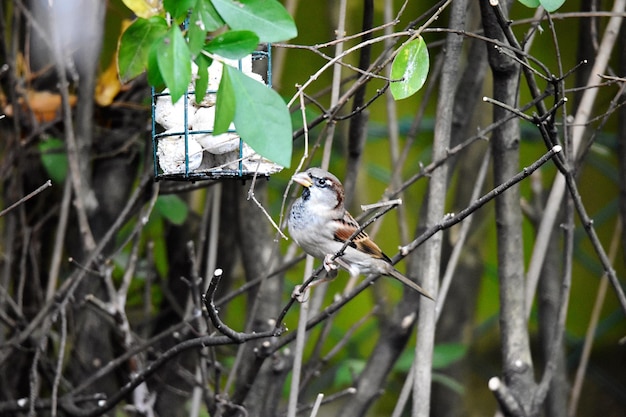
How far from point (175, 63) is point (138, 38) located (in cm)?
24

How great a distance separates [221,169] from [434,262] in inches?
31.4

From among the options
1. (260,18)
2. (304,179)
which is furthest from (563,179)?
(260,18)

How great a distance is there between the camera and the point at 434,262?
292cm

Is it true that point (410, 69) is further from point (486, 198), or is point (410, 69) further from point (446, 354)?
point (446, 354)

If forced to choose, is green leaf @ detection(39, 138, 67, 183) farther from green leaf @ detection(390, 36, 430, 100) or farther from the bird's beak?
green leaf @ detection(390, 36, 430, 100)

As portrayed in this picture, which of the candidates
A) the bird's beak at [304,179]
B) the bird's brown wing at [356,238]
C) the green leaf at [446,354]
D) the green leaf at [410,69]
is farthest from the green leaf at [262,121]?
the green leaf at [446,354]

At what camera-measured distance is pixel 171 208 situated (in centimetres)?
366

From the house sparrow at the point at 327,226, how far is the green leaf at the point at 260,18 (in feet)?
4.16

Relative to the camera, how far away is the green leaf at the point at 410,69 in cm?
203

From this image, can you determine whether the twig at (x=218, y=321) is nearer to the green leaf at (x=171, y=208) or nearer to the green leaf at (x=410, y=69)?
the green leaf at (x=410, y=69)

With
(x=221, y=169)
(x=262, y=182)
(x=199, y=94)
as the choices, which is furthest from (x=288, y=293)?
(x=199, y=94)

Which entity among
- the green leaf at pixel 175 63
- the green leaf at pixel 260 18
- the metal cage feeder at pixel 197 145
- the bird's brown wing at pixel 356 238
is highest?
the green leaf at pixel 260 18

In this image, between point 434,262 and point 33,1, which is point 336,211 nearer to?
point 434,262

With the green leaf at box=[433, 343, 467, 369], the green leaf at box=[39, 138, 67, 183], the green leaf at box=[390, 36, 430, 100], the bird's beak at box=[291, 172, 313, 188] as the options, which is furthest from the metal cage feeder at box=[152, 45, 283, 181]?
the green leaf at box=[433, 343, 467, 369]
